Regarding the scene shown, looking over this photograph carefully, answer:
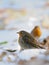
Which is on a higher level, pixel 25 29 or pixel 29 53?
pixel 25 29

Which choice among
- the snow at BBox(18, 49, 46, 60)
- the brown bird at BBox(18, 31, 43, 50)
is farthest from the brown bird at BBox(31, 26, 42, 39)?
the snow at BBox(18, 49, 46, 60)

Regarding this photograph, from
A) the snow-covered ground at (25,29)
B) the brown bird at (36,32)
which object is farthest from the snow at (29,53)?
the brown bird at (36,32)

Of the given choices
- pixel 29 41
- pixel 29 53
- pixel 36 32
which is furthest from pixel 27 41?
pixel 36 32

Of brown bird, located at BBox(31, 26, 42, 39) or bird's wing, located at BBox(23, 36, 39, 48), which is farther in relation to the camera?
brown bird, located at BBox(31, 26, 42, 39)

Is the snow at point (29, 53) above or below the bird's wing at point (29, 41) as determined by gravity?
below

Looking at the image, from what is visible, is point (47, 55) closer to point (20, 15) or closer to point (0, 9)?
point (20, 15)

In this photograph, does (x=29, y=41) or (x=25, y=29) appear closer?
(x=29, y=41)

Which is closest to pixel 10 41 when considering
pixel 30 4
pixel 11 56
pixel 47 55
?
pixel 11 56

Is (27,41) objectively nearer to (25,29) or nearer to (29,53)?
(29,53)

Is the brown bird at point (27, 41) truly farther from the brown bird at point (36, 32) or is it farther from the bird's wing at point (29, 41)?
the brown bird at point (36, 32)

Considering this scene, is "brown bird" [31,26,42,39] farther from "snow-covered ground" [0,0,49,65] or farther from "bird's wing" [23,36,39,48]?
"bird's wing" [23,36,39,48]

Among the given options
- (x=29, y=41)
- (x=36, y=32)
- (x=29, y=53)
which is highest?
(x=36, y=32)
